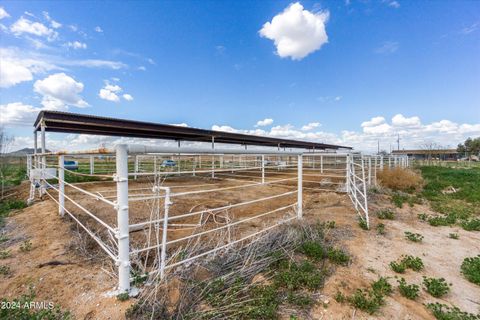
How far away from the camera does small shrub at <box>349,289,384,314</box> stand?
1645 millimetres

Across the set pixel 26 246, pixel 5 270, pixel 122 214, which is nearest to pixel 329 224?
pixel 122 214

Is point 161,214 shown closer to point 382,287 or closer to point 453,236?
point 382,287

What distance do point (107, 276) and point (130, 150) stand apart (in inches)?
47.2

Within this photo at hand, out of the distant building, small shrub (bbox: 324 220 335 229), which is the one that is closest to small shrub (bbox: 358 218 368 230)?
small shrub (bbox: 324 220 335 229)

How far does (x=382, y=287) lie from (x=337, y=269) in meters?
0.40

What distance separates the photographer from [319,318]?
155cm

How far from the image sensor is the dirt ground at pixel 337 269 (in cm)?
161

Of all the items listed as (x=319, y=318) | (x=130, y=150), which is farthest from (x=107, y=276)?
(x=319, y=318)

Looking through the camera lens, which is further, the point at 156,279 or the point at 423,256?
the point at 423,256

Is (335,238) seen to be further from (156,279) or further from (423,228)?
(156,279)

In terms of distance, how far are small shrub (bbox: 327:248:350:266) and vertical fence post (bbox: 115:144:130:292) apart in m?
2.00

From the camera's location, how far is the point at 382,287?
1.89 m

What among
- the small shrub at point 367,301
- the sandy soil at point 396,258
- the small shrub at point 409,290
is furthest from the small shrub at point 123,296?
the small shrub at point 409,290

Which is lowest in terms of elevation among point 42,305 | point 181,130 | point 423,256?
point 423,256
